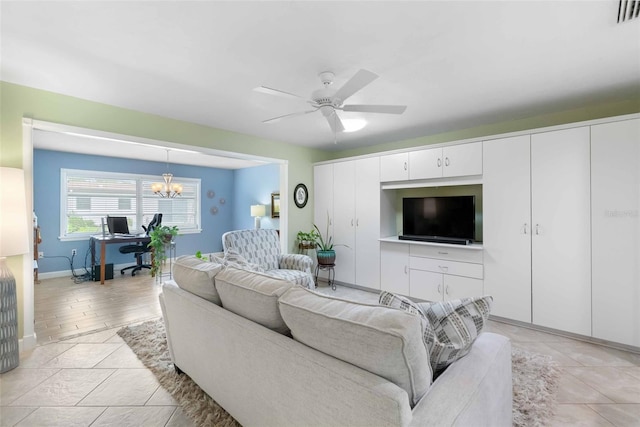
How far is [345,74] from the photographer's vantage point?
2.43 meters

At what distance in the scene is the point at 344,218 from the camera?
4855 millimetres

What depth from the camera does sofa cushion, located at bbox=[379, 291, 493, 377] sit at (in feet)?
3.84

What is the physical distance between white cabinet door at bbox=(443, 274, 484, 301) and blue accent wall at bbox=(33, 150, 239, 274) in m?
4.20

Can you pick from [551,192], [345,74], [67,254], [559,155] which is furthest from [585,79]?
[67,254]

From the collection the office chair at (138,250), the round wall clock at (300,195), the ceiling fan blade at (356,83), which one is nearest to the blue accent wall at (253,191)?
the round wall clock at (300,195)

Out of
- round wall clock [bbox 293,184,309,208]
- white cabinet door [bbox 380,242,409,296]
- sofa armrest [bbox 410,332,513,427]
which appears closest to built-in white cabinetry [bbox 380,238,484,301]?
white cabinet door [bbox 380,242,409,296]

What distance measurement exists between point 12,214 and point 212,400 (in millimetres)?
2199

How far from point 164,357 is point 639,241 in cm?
428

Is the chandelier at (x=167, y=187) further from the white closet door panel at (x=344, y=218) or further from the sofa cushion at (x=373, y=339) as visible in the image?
the sofa cushion at (x=373, y=339)

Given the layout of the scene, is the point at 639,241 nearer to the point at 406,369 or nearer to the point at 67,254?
the point at 406,369

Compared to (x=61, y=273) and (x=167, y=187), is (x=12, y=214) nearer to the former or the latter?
(x=167, y=187)

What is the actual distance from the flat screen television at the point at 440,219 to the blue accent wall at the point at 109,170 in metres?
3.38

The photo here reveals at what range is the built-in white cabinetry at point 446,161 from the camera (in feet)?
11.7

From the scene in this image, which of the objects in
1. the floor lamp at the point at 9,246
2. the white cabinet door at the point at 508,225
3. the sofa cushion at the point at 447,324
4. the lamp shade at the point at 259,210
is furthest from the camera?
the lamp shade at the point at 259,210
